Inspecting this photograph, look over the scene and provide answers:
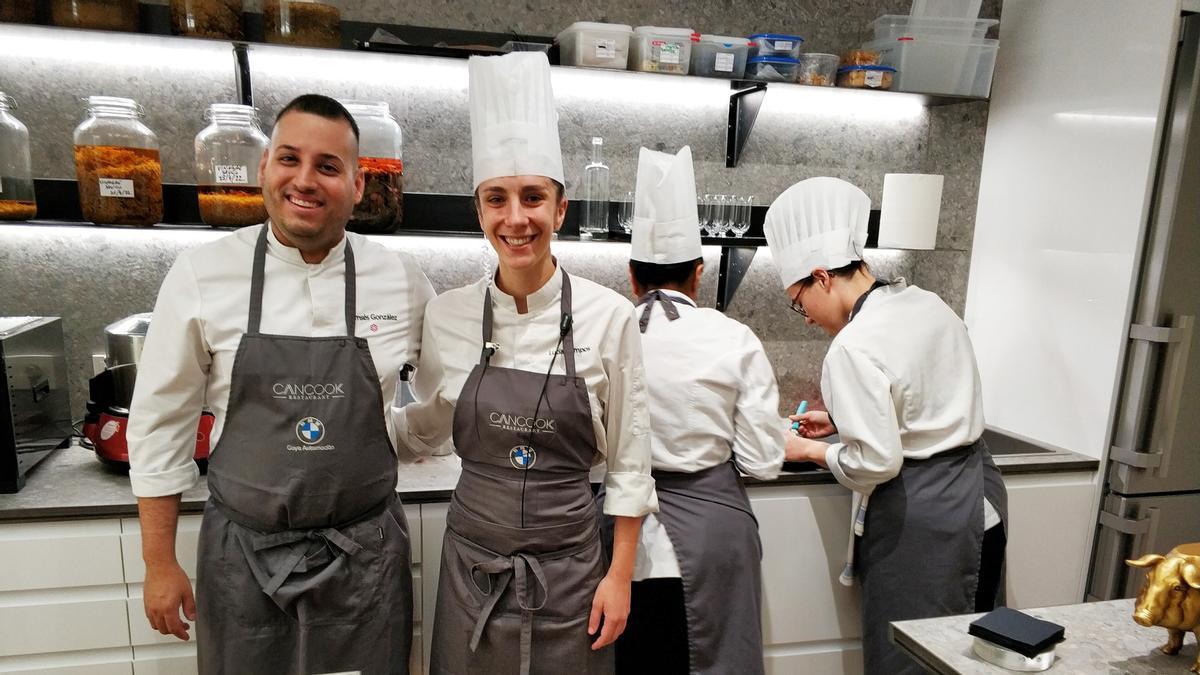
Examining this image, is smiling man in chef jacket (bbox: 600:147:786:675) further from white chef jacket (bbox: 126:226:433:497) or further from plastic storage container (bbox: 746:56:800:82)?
Answer: plastic storage container (bbox: 746:56:800:82)

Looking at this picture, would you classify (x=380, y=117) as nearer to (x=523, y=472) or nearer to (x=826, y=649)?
(x=523, y=472)

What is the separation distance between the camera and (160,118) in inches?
→ 82.4

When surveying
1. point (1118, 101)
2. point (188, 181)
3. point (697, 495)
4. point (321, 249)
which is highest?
point (1118, 101)

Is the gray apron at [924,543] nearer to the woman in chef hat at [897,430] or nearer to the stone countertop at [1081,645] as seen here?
the woman in chef hat at [897,430]

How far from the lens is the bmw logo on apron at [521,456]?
1.36 meters

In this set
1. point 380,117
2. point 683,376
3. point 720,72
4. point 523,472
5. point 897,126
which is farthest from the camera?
point 897,126

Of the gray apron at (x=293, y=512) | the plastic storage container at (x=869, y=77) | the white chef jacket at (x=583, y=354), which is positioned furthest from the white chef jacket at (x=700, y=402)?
the plastic storage container at (x=869, y=77)

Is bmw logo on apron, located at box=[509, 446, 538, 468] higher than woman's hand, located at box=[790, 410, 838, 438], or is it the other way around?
bmw logo on apron, located at box=[509, 446, 538, 468]

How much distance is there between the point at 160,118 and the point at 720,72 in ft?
5.35

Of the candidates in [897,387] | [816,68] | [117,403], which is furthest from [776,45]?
[117,403]

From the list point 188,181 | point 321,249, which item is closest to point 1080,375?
point 321,249

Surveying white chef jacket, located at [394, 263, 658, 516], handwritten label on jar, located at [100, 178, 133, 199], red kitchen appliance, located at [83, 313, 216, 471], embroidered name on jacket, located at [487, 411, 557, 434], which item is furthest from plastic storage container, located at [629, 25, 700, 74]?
red kitchen appliance, located at [83, 313, 216, 471]

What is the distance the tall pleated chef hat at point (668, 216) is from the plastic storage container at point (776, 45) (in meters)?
0.68

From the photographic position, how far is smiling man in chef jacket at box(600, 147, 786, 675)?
5.46 feet
